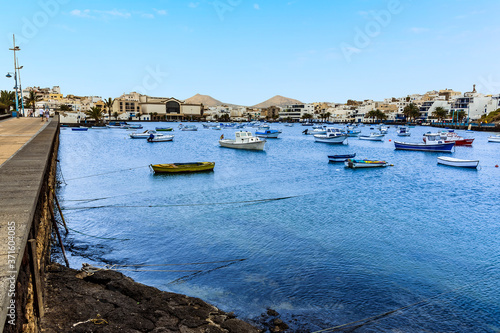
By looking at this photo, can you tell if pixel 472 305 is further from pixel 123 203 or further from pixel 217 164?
pixel 217 164

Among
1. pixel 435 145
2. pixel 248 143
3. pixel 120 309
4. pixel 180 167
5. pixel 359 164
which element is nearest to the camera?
pixel 120 309

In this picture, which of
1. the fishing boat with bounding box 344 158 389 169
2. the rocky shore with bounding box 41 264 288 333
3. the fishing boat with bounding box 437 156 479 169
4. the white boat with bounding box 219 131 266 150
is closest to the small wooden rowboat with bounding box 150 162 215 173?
the fishing boat with bounding box 344 158 389 169

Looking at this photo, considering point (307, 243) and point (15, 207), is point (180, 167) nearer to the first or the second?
point (307, 243)

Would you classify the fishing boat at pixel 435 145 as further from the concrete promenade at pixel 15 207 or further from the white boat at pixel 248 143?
the concrete promenade at pixel 15 207

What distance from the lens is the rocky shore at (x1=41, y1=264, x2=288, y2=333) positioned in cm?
788

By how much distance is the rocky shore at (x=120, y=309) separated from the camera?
7.88 metres

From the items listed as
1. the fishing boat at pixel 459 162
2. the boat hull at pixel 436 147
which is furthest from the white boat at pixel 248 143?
the boat hull at pixel 436 147

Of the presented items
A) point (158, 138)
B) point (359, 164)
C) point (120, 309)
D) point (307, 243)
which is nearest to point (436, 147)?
point (359, 164)

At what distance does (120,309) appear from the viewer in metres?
8.76

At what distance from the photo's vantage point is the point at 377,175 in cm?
Result: 3781

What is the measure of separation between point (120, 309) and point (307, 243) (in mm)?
9588

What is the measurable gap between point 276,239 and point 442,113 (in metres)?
159

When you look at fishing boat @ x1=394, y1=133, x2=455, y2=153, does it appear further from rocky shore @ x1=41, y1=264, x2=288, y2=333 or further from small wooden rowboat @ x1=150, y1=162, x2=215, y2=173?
rocky shore @ x1=41, y1=264, x2=288, y2=333

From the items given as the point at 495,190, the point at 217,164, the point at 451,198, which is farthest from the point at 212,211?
the point at 495,190
